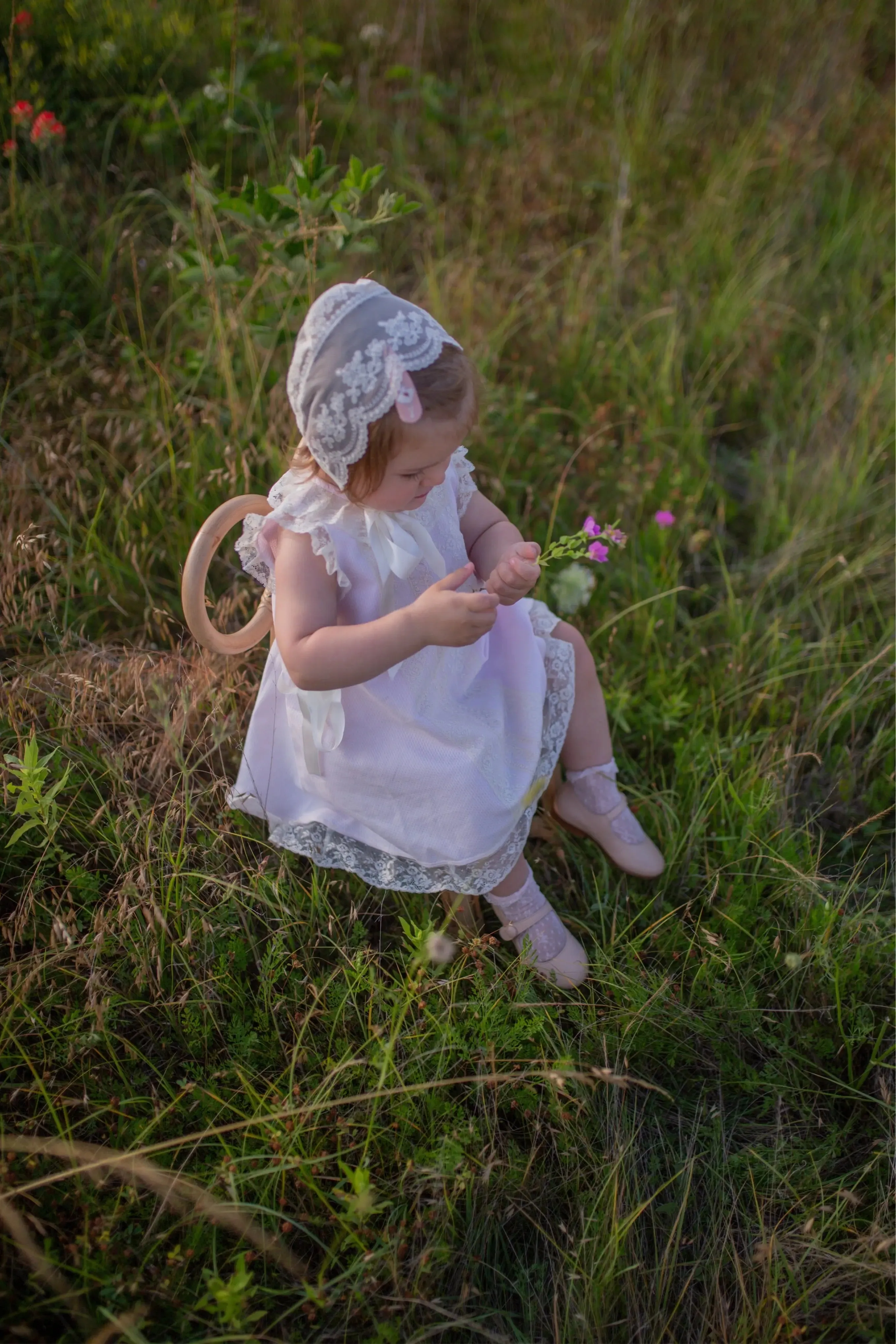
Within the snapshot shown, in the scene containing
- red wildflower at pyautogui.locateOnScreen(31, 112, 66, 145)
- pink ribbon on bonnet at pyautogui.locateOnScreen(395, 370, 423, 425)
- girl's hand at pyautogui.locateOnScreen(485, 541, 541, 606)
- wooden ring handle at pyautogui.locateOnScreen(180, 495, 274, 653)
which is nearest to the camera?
pink ribbon on bonnet at pyautogui.locateOnScreen(395, 370, 423, 425)

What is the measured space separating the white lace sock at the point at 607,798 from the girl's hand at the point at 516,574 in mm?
584

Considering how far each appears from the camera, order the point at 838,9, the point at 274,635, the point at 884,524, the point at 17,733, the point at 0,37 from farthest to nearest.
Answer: the point at 838,9
the point at 0,37
the point at 884,524
the point at 17,733
the point at 274,635

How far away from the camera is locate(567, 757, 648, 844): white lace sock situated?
Answer: 75.5 inches

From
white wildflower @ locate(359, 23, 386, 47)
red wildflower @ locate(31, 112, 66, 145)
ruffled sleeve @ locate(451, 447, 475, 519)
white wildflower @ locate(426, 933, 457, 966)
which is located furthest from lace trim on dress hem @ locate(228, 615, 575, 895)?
white wildflower @ locate(359, 23, 386, 47)

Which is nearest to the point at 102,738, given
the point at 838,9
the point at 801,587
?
the point at 801,587

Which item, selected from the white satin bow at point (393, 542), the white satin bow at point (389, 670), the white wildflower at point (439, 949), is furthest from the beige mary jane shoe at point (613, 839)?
the white satin bow at point (393, 542)

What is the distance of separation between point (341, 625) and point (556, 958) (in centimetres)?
79

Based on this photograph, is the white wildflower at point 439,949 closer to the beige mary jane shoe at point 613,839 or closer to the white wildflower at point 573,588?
the beige mary jane shoe at point 613,839

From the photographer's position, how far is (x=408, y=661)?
1595 mm

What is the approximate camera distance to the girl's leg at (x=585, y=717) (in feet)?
6.12

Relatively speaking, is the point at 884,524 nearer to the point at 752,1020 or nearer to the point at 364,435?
the point at 752,1020

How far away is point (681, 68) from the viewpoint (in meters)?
3.77

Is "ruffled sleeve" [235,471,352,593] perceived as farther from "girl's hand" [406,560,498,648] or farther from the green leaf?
the green leaf

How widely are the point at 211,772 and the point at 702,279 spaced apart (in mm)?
2634
